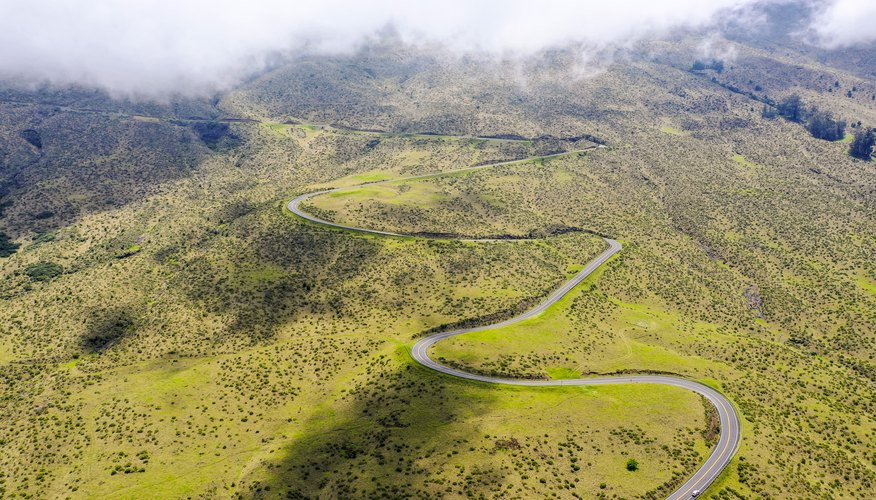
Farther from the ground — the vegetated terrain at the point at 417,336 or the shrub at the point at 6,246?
the shrub at the point at 6,246

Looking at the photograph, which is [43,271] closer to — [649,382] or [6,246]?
[6,246]

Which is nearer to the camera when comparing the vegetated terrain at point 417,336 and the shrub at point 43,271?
the vegetated terrain at point 417,336

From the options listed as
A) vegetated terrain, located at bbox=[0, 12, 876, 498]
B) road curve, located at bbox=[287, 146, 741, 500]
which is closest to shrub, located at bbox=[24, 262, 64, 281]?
vegetated terrain, located at bbox=[0, 12, 876, 498]

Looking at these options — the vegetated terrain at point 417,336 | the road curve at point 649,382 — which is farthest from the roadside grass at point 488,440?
the road curve at point 649,382

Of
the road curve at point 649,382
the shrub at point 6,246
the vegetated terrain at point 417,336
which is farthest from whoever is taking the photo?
the shrub at point 6,246

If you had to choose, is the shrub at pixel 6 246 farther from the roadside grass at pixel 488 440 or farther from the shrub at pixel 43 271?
the roadside grass at pixel 488 440

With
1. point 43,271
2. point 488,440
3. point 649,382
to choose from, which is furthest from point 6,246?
point 649,382

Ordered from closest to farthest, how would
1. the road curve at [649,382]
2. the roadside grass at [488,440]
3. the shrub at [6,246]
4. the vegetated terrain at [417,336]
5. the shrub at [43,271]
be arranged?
the roadside grass at [488,440] → the road curve at [649,382] → the vegetated terrain at [417,336] → the shrub at [43,271] → the shrub at [6,246]

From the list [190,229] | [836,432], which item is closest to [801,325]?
[836,432]

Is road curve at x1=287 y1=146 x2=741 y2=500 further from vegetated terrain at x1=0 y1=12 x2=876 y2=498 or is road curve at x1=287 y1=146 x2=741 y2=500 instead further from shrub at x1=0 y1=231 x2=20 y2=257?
shrub at x1=0 y1=231 x2=20 y2=257
